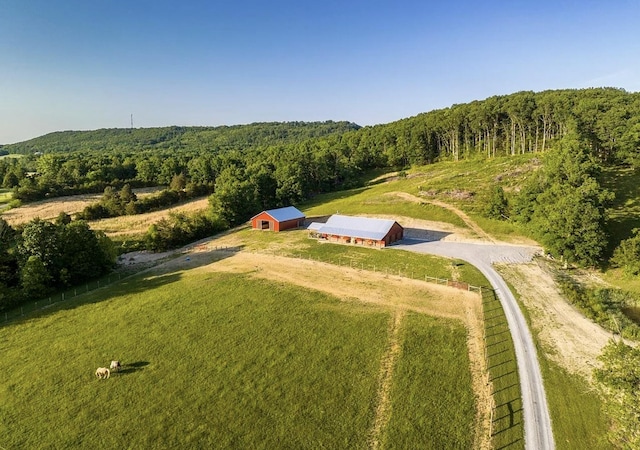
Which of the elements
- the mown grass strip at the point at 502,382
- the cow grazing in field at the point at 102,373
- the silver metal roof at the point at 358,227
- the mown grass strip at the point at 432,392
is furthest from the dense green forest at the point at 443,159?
the mown grass strip at the point at 432,392

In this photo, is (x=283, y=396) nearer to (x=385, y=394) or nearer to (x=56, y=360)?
(x=385, y=394)

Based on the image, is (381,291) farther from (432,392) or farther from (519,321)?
(432,392)

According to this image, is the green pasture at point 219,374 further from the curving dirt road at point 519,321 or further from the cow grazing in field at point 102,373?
the curving dirt road at point 519,321

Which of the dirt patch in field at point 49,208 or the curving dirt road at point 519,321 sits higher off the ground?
the dirt patch in field at point 49,208

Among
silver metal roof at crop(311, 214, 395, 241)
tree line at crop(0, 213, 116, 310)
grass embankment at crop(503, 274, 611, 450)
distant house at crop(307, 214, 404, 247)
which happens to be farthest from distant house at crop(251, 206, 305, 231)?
grass embankment at crop(503, 274, 611, 450)

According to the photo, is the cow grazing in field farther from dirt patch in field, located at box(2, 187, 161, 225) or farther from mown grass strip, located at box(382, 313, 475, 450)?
dirt patch in field, located at box(2, 187, 161, 225)

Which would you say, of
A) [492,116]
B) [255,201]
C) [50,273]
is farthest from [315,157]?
[50,273]
